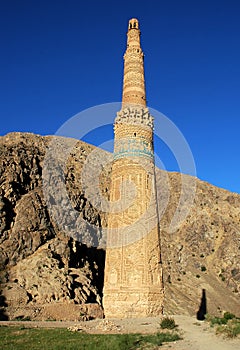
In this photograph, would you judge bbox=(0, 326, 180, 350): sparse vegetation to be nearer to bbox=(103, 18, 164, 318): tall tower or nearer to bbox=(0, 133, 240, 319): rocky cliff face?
bbox=(103, 18, 164, 318): tall tower

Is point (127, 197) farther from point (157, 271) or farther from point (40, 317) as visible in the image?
point (40, 317)

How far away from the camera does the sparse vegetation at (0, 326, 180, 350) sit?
866 centimetres

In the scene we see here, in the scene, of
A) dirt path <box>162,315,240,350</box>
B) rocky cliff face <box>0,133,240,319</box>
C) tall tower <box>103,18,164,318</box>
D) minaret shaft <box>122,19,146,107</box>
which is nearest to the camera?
dirt path <box>162,315,240,350</box>

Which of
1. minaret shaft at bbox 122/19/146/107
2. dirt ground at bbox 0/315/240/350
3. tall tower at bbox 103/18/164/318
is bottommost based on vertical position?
dirt ground at bbox 0/315/240/350

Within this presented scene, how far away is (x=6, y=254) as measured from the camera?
2555 centimetres

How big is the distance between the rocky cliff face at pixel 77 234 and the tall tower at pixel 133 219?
5.48m

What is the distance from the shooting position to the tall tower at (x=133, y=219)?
15.6 metres

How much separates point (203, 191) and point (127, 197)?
4423 cm

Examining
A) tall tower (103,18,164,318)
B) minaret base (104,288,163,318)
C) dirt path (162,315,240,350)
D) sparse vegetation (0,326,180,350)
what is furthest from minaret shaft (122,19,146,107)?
sparse vegetation (0,326,180,350)

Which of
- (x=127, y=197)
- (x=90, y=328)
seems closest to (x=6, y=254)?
(x=127, y=197)

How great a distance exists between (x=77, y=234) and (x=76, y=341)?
2469 cm

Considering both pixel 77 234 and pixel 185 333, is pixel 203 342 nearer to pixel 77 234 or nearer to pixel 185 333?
pixel 185 333

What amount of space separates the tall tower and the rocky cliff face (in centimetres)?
548

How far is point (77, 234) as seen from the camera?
34.1 metres
